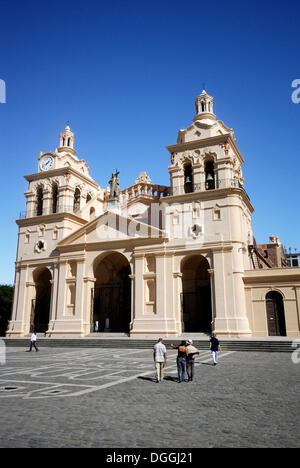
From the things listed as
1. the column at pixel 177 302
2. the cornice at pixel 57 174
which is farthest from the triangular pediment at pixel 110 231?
the cornice at pixel 57 174

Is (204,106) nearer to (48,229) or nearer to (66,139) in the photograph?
(66,139)

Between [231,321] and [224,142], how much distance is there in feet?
48.5

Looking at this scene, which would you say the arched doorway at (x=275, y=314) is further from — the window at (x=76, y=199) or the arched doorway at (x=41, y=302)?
the window at (x=76, y=199)

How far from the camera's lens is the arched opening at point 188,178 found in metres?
31.3

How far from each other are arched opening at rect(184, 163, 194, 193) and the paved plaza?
20106 millimetres

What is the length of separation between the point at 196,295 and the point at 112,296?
851 cm

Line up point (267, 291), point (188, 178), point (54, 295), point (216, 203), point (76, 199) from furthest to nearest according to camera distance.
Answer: point (76, 199) → point (54, 295) → point (188, 178) → point (216, 203) → point (267, 291)

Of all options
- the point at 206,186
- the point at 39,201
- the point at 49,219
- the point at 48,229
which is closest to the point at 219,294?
the point at 206,186

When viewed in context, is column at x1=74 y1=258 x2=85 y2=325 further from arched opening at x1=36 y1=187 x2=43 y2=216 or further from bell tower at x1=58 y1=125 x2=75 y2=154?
bell tower at x1=58 y1=125 x2=75 y2=154

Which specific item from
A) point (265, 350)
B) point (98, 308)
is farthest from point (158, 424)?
point (98, 308)

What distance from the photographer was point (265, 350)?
20.3 meters

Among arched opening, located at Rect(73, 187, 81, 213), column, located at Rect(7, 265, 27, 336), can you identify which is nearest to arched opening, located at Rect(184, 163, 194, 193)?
arched opening, located at Rect(73, 187, 81, 213)

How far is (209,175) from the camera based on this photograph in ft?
100
